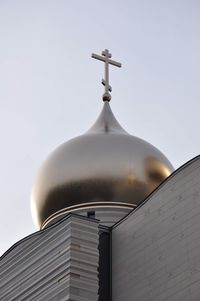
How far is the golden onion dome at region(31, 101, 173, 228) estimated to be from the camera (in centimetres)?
1861

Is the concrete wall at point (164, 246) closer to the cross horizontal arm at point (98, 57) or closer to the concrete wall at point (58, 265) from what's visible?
the concrete wall at point (58, 265)

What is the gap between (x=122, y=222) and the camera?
1587 cm

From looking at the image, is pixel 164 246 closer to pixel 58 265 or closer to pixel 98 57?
pixel 58 265

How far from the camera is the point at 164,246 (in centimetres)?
1417

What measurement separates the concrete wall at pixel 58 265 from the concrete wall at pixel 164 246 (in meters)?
0.69

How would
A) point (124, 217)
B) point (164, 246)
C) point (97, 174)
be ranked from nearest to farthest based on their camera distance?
point (164, 246) → point (124, 217) → point (97, 174)

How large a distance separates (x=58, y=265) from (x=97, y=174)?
4250 millimetres

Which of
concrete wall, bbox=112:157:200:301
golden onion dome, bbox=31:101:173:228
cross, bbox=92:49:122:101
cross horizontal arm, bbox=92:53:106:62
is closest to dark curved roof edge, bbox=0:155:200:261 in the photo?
concrete wall, bbox=112:157:200:301

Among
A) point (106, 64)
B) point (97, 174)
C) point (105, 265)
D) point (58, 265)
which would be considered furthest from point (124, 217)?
point (106, 64)

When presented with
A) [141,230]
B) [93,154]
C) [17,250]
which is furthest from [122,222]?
[93,154]

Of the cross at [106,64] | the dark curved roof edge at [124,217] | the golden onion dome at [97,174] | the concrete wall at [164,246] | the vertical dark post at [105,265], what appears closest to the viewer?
the concrete wall at [164,246]

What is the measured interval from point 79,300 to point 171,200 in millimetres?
2267

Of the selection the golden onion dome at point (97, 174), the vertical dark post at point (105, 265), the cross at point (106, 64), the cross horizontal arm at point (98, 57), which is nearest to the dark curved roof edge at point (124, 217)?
the vertical dark post at point (105, 265)

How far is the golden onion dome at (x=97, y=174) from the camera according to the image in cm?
1861
